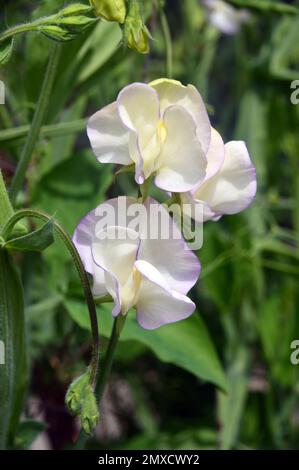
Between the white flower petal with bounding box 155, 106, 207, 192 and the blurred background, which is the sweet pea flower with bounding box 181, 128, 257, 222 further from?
the blurred background

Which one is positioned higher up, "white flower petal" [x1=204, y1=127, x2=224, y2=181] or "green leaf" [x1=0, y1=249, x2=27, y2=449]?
"white flower petal" [x1=204, y1=127, x2=224, y2=181]

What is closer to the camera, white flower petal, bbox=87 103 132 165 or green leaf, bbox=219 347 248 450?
white flower petal, bbox=87 103 132 165

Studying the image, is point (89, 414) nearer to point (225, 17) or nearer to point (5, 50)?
point (5, 50)

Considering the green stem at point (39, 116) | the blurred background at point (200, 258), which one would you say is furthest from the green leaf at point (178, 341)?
the green stem at point (39, 116)

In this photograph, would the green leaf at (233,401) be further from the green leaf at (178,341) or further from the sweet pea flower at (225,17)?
the sweet pea flower at (225,17)

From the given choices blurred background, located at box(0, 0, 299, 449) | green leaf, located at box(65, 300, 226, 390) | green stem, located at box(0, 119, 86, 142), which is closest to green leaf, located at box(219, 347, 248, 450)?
blurred background, located at box(0, 0, 299, 449)

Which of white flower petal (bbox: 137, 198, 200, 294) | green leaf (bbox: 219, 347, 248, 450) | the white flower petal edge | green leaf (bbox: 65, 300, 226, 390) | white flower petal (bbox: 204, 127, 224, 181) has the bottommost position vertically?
green leaf (bbox: 219, 347, 248, 450)

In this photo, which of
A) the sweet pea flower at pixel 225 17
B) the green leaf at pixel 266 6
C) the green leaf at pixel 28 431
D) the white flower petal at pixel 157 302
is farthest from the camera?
the sweet pea flower at pixel 225 17

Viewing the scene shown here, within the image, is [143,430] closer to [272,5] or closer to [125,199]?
[272,5]
